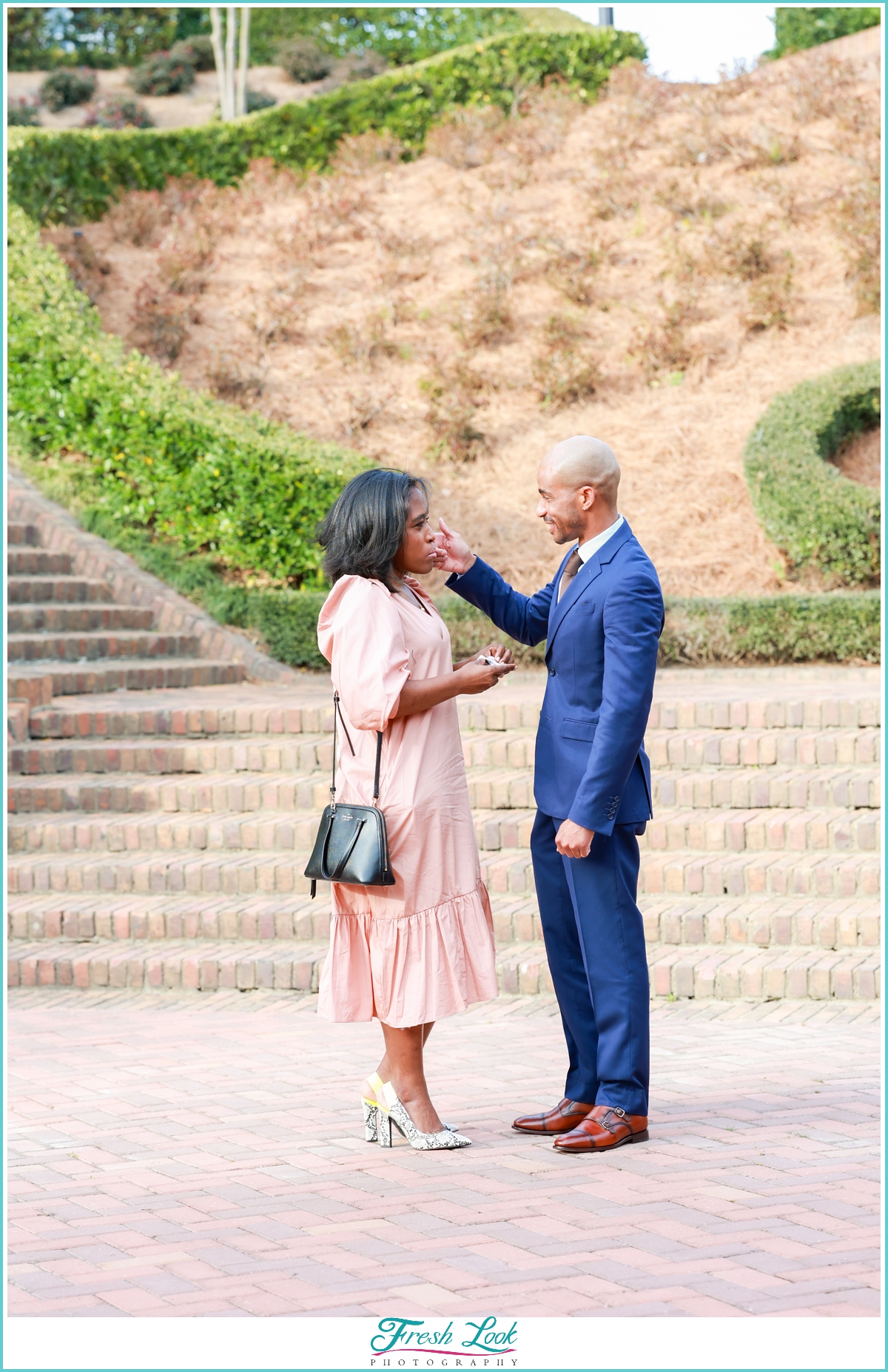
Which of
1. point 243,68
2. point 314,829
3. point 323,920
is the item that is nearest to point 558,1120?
point 323,920

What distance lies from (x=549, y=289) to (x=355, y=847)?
438 inches

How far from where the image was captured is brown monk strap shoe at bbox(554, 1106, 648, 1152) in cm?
348

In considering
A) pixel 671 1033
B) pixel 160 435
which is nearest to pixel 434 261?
pixel 160 435

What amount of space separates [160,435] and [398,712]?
22.4 ft

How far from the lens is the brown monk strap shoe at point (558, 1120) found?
368 cm

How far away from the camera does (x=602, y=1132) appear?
3.49m

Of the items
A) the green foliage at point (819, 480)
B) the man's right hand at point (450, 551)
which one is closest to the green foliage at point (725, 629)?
the green foliage at point (819, 480)

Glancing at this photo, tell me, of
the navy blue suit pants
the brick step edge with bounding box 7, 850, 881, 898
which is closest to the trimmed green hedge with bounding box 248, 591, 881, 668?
the brick step edge with bounding box 7, 850, 881, 898

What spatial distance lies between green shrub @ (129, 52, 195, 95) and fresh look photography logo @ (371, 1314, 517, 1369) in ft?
82.7

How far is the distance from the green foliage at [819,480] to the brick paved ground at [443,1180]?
4.64 m

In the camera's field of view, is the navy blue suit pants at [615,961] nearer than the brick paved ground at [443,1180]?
No

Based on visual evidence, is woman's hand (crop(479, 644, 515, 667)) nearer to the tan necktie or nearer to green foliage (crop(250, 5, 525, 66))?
the tan necktie

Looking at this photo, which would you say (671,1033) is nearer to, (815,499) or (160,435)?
(815,499)

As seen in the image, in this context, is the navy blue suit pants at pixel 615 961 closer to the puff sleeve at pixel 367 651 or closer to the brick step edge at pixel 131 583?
the puff sleeve at pixel 367 651
